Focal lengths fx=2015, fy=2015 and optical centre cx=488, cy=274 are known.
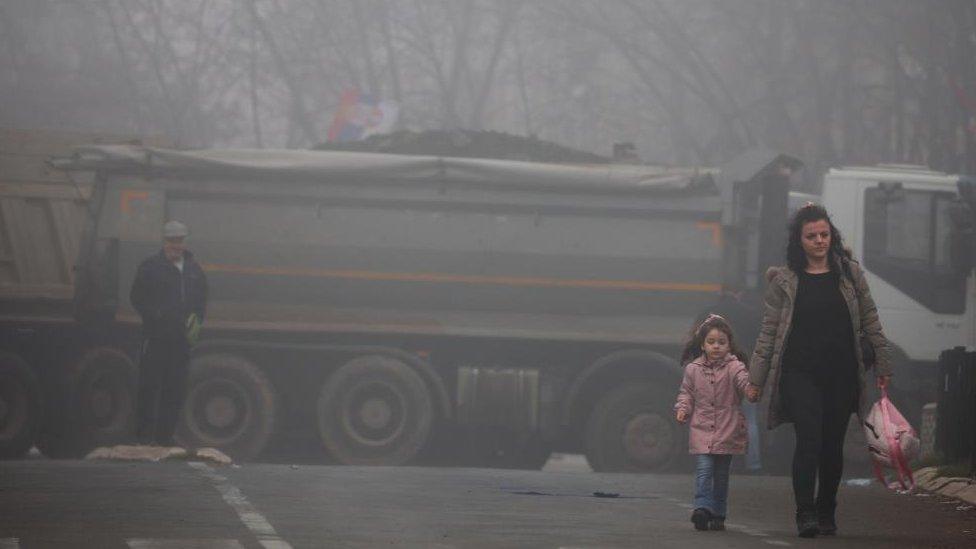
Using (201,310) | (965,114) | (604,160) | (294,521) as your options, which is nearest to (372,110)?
(965,114)

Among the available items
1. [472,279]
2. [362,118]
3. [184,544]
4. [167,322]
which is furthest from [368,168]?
[362,118]

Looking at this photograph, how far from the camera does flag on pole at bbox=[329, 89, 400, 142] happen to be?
1187 inches

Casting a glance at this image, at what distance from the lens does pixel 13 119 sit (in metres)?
38.8

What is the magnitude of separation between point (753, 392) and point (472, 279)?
7.86m

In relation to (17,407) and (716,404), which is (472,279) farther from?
(716,404)

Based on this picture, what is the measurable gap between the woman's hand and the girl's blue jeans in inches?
18.4

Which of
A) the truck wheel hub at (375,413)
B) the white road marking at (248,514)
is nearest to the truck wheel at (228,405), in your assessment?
the truck wheel hub at (375,413)

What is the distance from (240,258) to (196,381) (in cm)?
112

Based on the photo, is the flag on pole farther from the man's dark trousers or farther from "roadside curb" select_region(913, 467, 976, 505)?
"roadside curb" select_region(913, 467, 976, 505)

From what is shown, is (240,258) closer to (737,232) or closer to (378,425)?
(378,425)

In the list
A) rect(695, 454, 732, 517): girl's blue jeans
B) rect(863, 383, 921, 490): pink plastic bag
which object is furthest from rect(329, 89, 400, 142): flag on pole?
rect(695, 454, 732, 517): girl's blue jeans

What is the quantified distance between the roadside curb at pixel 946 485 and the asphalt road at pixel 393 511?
0.48ft

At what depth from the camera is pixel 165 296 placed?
1595 centimetres

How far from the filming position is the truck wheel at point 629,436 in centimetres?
1736
